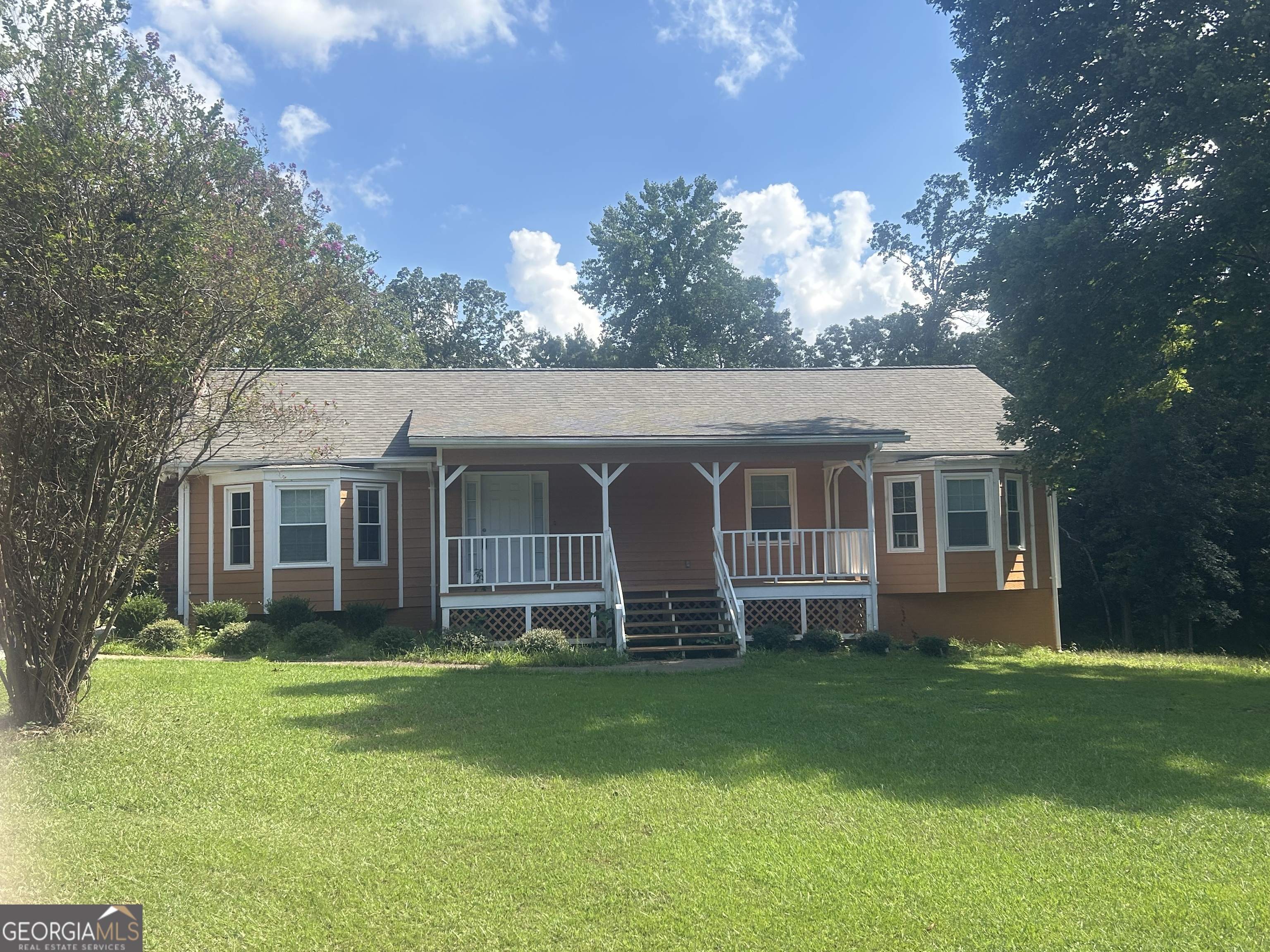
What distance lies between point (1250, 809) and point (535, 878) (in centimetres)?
499

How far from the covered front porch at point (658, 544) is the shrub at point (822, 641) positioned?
32.9 inches

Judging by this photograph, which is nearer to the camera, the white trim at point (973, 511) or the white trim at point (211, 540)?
the white trim at point (211, 540)

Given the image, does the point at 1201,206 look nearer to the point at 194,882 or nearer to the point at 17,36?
the point at 194,882

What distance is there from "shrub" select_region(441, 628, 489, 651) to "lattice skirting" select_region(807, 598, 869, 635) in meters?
5.73

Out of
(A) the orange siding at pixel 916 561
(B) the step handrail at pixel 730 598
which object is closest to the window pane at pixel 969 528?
(A) the orange siding at pixel 916 561

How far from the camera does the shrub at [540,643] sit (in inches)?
533

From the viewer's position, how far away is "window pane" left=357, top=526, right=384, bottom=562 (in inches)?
651

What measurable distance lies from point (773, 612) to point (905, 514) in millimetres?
3201

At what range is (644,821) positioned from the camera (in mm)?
5770

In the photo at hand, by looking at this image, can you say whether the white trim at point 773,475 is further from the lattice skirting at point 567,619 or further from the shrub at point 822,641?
the lattice skirting at point 567,619

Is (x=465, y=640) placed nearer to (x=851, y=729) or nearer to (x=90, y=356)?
(x=851, y=729)

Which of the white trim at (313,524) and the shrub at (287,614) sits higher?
the white trim at (313,524)

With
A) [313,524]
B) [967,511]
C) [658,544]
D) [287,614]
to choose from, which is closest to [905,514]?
[967,511]

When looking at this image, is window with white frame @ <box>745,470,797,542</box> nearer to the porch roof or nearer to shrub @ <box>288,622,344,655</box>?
the porch roof
